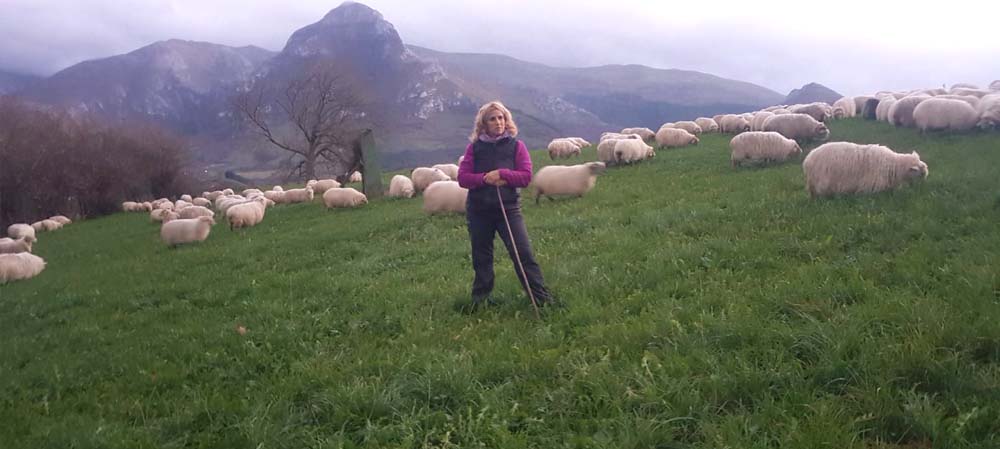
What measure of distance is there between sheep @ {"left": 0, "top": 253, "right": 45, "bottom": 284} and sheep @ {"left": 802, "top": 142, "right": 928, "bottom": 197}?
19.6 meters

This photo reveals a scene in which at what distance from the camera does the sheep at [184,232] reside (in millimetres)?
17781

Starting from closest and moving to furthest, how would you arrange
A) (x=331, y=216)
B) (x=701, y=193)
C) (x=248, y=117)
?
(x=701, y=193), (x=331, y=216), (x=248, y=117)

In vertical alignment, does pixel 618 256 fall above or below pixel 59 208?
above

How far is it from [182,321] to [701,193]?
1021 centimetres

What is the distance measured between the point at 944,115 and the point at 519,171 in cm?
1541

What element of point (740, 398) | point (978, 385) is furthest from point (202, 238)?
point (978, 385)

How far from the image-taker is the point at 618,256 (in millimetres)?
8758

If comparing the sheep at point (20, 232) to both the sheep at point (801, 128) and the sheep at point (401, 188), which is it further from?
the sheep at point (801, 128)

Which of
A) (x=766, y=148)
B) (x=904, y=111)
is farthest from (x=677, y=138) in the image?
(x=766, y=148)

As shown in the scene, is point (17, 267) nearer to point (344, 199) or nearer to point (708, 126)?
point (344, 199)

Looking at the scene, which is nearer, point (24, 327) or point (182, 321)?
Result: point (182, 321)

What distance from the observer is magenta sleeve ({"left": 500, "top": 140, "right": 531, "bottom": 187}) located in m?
7.08

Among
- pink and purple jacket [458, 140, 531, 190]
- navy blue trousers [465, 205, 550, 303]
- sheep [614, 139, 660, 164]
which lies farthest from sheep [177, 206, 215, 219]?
pink and purple jacket [458, 140, 531, 190]

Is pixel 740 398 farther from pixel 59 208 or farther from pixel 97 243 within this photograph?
pixel 59 208
